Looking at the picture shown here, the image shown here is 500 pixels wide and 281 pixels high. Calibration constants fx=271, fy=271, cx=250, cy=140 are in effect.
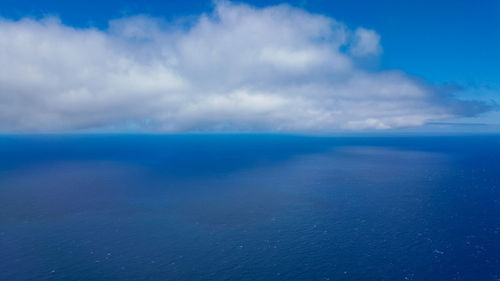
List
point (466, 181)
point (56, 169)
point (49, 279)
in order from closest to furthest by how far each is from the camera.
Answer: point (49, 279)
point (466, 181)
point (56, 169)

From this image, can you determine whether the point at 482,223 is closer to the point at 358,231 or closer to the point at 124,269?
the point at 358,231

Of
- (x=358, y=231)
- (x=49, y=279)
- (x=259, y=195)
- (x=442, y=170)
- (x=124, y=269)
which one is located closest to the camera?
(x=49, y=279)

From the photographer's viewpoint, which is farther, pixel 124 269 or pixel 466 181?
pixel 466 181

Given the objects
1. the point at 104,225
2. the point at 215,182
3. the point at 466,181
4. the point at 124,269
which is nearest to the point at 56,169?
the point at 215,182

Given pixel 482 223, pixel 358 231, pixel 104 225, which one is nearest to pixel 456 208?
pixel 482 223

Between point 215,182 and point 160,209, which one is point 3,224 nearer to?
point 160,209

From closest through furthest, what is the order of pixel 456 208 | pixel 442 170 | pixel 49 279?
pixel 49 279, pixel 456 208, pixel 442 170

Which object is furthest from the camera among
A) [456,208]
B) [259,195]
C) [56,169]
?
[56,169]

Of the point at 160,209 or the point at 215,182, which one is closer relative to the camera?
the point at 160,209

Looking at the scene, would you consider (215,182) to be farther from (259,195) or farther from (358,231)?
(358,231)
